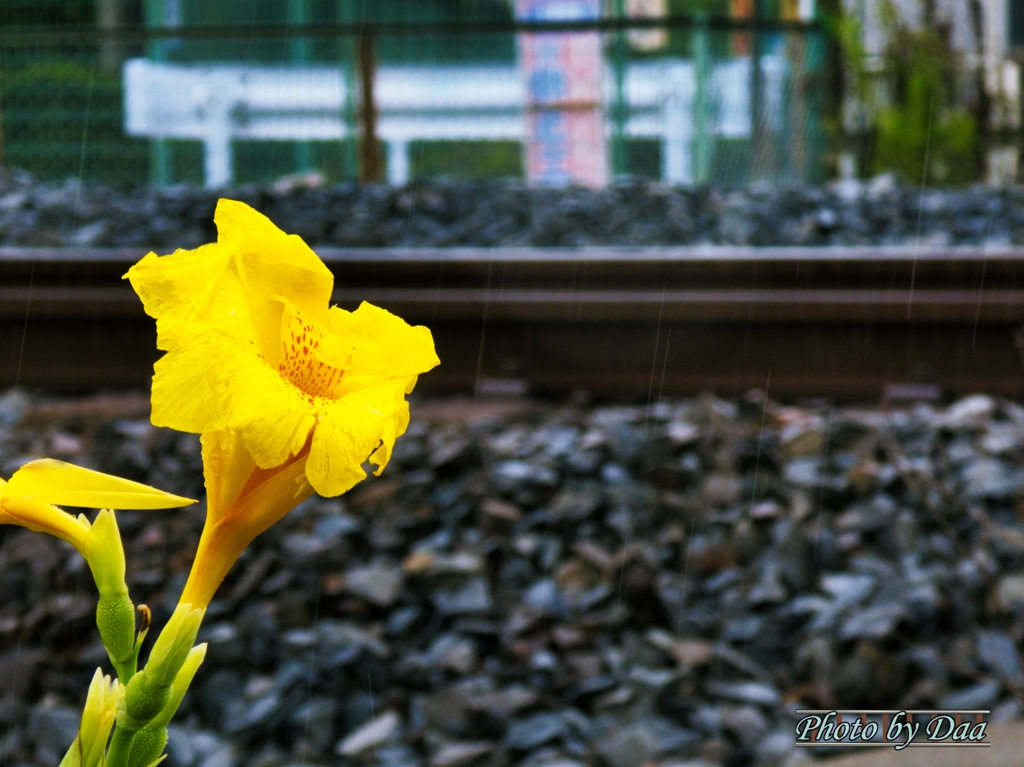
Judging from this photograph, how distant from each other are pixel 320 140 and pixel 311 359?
10.5 meters

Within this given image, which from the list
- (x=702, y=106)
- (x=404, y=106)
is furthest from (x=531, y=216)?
(x=702, y=106)

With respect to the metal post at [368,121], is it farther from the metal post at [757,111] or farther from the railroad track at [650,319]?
the railroad track at [650,319]

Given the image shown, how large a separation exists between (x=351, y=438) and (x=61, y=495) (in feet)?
0.47

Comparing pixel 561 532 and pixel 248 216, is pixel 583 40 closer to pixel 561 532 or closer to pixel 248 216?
pixel 561 532

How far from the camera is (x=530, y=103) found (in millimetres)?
10453

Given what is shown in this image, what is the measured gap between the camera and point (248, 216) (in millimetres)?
516

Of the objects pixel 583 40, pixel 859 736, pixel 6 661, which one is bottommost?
pixel 6 661

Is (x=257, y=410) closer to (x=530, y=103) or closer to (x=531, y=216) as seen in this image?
(x=531, y=216)

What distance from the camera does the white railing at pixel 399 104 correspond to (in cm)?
1030

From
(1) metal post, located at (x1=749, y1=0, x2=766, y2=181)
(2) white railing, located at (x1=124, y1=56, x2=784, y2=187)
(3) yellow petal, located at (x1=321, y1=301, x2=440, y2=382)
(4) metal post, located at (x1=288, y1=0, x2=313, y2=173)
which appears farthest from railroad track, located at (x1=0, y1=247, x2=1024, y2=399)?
(1) metal post, located at (x1=749, y1=0, x2=766, y2=181)

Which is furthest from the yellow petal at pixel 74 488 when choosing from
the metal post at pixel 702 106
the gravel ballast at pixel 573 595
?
the metal post at pixel 702 106

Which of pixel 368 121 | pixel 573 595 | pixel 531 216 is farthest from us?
pixel 368 121

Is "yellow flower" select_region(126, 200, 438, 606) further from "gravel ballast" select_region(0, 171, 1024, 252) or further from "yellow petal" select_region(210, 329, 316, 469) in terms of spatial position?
"gravel ballast" select_region(0, 171, 1024, 252)

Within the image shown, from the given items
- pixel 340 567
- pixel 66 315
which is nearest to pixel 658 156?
pixel 66 315
